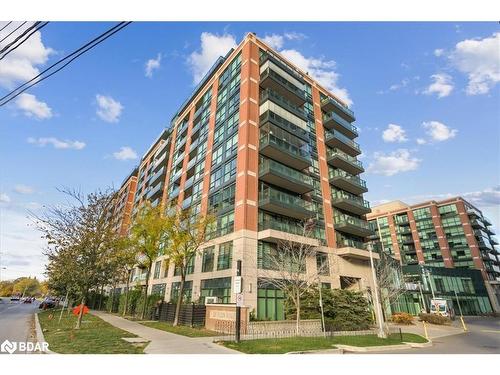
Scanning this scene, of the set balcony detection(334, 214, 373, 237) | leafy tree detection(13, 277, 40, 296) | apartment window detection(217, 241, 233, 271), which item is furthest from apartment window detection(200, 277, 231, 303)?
leafy tree detection(13, 277, 40, 296)

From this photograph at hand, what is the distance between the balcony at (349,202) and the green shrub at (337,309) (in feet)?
44.7

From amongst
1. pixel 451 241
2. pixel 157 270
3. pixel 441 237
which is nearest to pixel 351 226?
pixel 157 270

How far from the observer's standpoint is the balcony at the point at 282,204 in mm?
26922

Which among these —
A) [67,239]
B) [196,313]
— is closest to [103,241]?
[67,239]

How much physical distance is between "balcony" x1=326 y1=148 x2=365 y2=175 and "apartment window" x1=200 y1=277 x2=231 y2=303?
20944 mm

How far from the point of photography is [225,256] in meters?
26.5

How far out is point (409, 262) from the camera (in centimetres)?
7219

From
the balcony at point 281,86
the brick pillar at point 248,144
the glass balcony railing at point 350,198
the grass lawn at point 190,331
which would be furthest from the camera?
the glass balcony railing at point 350,198

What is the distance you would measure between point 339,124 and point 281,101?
1239cm

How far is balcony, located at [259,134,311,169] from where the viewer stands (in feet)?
95.8

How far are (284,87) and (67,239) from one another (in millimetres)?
26074

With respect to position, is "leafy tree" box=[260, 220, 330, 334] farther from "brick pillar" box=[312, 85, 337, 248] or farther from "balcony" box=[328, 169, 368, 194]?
"balcony" box=[328, 169, 368, 194]

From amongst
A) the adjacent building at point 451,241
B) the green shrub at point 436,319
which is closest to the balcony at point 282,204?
the green shrub at point 436,319

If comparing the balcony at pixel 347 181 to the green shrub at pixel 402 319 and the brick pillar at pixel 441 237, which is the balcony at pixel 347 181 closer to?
the green shrub at pixel 402 319
